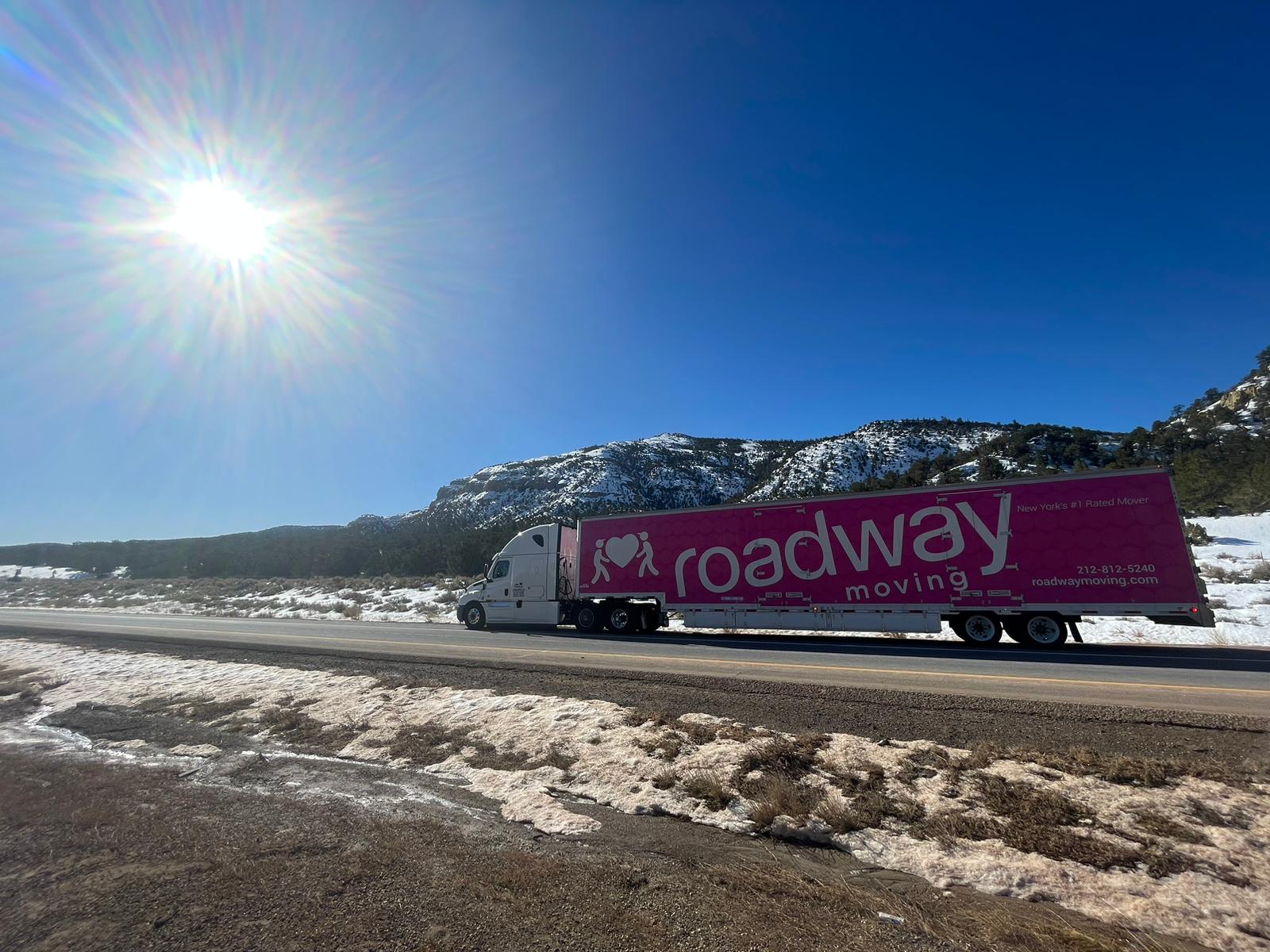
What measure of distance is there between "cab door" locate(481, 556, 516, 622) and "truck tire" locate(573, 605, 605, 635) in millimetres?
3304

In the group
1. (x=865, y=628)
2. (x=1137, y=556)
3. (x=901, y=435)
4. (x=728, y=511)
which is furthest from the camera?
(x=901, y=435)

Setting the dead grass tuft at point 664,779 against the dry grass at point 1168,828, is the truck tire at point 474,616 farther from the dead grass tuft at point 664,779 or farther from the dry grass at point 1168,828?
the dry grass at point 1168,828

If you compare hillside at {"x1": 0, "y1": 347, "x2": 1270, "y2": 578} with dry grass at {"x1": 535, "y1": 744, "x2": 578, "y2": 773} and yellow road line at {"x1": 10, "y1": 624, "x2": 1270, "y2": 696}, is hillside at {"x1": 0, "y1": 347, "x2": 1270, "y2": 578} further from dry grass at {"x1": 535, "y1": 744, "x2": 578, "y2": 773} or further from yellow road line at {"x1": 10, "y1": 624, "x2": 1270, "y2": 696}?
dry grass at {"x1": 535, "y1": 744, "x2": 578, "y2": 773}

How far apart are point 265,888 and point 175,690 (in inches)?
416

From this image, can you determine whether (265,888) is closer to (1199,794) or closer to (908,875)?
(908,875)

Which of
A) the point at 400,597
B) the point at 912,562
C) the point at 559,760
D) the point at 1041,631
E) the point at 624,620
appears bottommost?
the point at 559,760

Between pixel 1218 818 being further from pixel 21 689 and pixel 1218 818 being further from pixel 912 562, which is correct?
pixel 21 689

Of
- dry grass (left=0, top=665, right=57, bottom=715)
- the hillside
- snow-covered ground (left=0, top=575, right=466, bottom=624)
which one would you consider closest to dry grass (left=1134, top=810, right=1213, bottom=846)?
dry grass (left=0, top=665, right=57, bottom=715)

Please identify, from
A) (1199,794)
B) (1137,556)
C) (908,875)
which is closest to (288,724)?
(908,875)

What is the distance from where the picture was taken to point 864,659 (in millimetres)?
14305

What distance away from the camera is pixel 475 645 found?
59.2 feet

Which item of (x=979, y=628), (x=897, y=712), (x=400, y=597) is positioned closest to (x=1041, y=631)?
(x=979, y=628)

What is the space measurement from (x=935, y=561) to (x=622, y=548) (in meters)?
11.2

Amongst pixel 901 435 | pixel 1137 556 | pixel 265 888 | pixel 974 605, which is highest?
pixel 901 435
